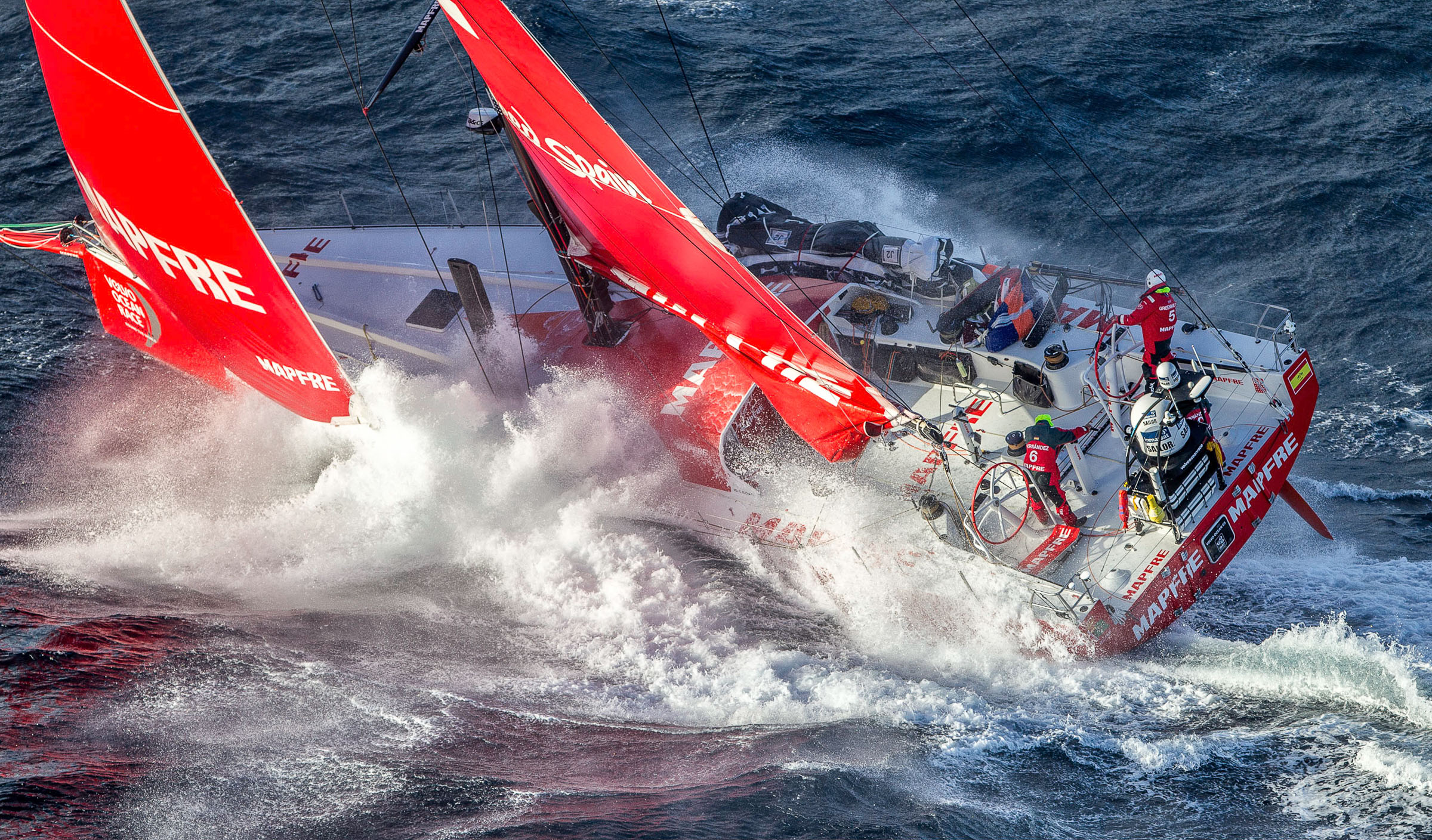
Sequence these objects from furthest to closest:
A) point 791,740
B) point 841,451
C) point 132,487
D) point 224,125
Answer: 1. point 224,125
2. point 132,487
3. point 841,451
4. point 791,740

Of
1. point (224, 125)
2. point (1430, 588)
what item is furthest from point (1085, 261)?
point (224, 125)

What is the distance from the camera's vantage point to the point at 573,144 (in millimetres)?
7695

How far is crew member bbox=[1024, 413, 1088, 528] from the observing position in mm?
7543

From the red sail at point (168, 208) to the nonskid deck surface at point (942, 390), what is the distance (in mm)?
1759

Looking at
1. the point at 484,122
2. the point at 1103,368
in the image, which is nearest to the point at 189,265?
the point at 484,122

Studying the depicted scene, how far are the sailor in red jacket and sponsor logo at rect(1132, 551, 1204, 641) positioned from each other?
1392 millimetres

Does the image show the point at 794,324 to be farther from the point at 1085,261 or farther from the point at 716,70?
the point at 716,70

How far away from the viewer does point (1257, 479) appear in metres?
8.10

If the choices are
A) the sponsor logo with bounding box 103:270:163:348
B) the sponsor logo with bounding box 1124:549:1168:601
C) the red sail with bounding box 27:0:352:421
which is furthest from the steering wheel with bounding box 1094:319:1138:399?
the sponsor logo with bounding box 103:270:163:348

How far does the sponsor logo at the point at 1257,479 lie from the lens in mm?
7891

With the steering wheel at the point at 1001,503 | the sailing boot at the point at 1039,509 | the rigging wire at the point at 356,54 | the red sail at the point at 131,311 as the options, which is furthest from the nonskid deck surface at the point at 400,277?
the rigging wire at the point at 356,54

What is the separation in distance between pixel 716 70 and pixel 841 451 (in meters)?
10.3

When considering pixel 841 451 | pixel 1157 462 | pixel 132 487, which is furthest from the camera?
pixel 132 487

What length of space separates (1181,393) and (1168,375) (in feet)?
2.41
